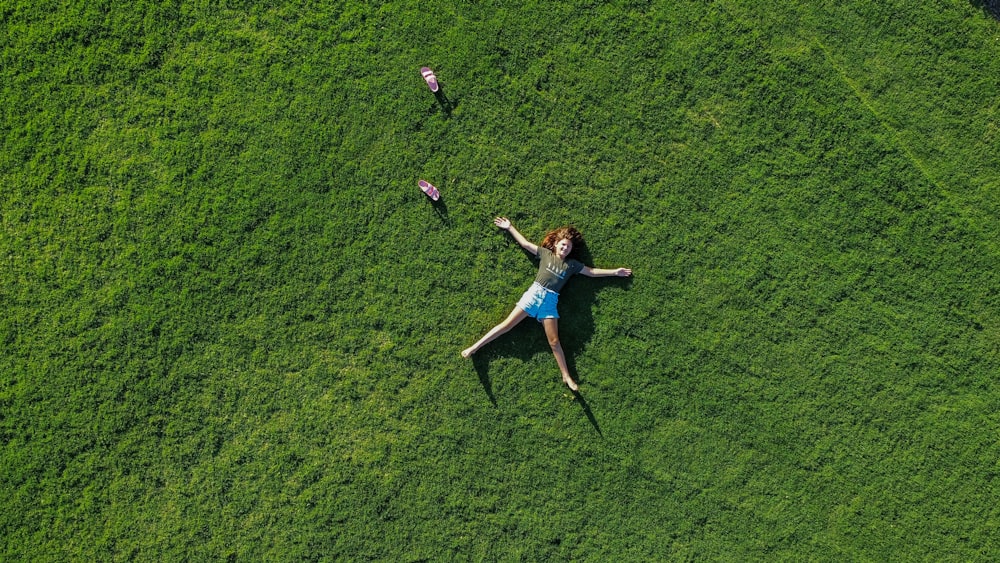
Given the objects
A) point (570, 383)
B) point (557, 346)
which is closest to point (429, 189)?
point (557, 346)

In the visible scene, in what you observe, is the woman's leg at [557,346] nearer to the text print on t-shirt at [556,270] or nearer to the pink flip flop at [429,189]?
the text print on t-shirt at [556,270]

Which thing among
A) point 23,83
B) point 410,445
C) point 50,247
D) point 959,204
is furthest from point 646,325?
point 23,83

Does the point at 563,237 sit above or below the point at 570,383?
above

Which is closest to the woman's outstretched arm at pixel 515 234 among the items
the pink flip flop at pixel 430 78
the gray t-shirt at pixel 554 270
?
the gray t-shirt at pixel 554 270

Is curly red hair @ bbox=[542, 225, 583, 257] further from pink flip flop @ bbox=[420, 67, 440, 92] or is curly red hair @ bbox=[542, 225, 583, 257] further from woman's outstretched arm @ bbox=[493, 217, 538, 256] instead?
pink flip flop @ bbox=[420, 67, 440, 92]

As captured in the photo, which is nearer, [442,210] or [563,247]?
[563,247]

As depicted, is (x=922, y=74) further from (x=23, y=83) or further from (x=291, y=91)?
(x=23, y=83)

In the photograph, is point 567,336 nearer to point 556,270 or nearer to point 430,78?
point 556,270
